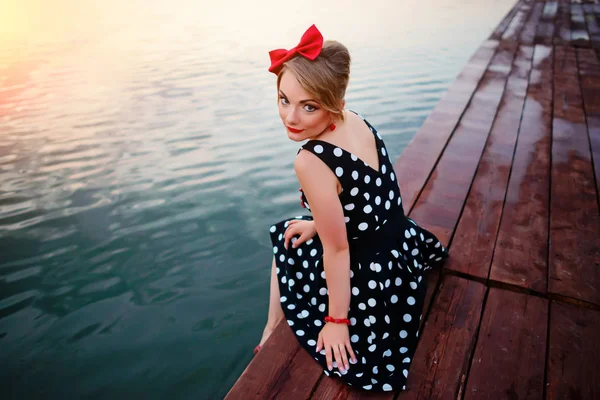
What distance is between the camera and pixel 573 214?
7.47 feet

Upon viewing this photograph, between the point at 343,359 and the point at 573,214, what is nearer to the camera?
the point at 343,359

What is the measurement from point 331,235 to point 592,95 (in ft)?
13.3

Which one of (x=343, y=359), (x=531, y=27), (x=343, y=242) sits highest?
(x=343, y=242)

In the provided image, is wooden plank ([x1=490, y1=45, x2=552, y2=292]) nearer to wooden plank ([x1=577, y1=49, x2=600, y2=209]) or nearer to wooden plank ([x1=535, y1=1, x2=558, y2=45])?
wooden plank ([x1=577, y1=49, x2=600, y2=209])

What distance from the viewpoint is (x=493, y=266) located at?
1.93m

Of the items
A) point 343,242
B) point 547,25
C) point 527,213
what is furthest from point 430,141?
point 547,25

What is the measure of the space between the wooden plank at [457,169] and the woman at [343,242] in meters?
0.50

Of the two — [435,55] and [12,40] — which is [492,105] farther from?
[12,40]

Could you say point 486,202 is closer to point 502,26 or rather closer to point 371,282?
point 371,282

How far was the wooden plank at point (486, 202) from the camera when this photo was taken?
6.53 feet

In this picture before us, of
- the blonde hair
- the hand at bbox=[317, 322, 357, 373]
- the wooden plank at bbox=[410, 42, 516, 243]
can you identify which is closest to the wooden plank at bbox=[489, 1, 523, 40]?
the wooden plank at bbox=[410, 42, 516, 243]

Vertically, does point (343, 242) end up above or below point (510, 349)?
above

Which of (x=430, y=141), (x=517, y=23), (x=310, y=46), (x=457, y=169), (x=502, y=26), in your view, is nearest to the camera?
(x=310, y=46)

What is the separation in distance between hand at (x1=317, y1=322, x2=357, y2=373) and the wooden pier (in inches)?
3.0
